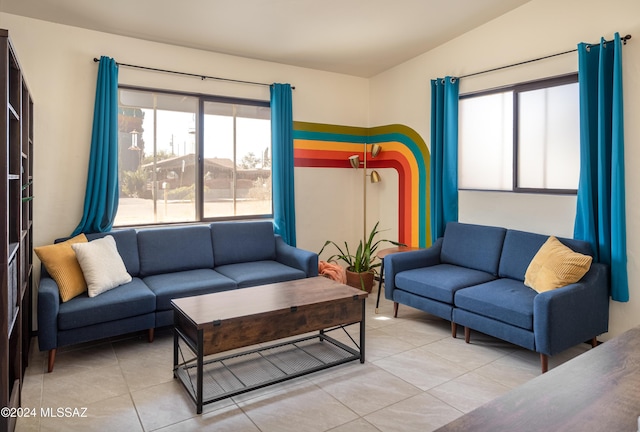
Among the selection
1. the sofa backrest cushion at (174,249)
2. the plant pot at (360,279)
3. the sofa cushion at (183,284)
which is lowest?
the plant pot at (360,279)

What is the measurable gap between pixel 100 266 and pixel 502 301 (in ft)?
9.80

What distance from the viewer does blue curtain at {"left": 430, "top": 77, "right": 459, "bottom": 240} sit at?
14.4 ft

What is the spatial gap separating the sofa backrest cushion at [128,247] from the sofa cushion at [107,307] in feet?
1.25

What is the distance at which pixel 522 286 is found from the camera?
11.4ft

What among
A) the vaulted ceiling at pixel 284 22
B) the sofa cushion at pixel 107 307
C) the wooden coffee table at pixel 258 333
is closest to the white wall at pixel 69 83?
the vaulted ceiling at pixel 284 22

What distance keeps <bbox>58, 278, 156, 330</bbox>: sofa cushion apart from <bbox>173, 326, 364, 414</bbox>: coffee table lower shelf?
0.51 metres

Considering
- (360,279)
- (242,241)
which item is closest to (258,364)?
(242,241)

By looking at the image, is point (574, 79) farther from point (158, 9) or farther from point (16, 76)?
point (16, 76)

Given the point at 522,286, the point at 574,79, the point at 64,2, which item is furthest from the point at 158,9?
the point at 522,286

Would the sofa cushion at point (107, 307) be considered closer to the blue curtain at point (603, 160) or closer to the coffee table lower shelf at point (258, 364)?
the coffee table lower shelf at point (258, 364)

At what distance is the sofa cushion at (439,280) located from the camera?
3.62 metres

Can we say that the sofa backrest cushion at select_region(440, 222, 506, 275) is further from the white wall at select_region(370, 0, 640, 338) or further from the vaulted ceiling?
the vaulted ceiling

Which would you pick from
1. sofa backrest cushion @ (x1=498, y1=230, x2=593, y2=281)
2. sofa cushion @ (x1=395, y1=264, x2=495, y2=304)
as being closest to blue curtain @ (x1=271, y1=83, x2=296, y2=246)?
sofa cushion @ (x1=395, y1=264, x2=495, y2=304)

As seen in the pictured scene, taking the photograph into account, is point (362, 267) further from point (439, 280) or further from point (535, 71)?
point (535, 71)
